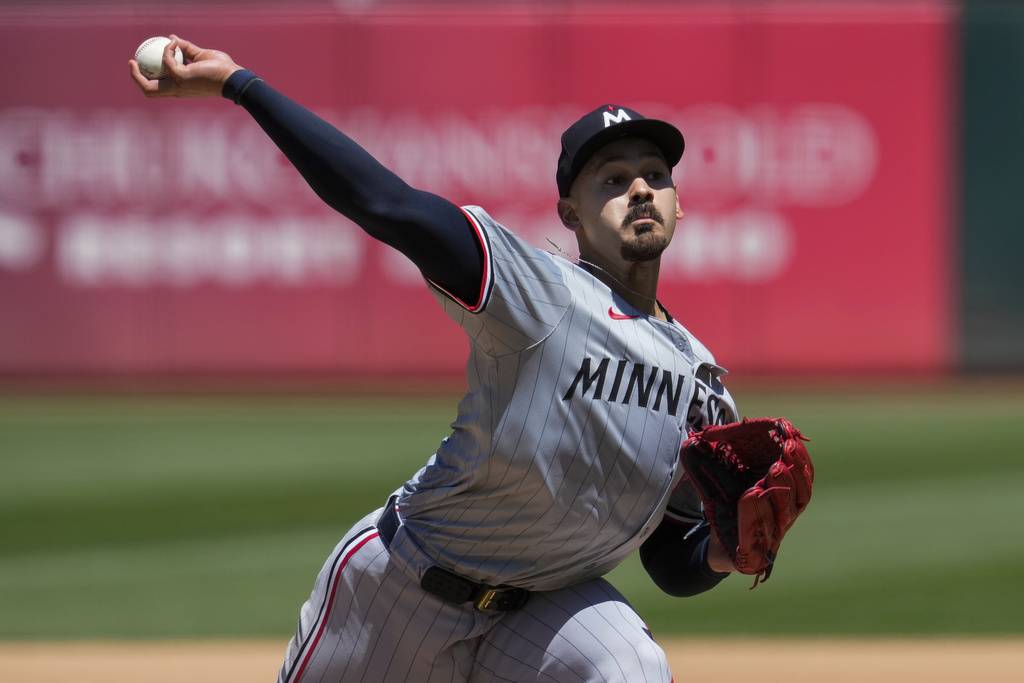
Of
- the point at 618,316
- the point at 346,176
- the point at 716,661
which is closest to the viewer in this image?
the point at 346,176

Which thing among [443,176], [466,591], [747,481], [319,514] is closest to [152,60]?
[466,591]

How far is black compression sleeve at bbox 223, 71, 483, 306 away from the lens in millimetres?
1918

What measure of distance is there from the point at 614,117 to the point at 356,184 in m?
0.68

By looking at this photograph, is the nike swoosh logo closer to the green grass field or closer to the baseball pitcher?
the baseball pitcher

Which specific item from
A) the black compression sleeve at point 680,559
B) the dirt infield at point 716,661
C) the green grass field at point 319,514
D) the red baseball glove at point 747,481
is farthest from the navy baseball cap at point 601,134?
the green grass field at point 319,514

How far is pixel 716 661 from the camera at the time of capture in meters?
3.99

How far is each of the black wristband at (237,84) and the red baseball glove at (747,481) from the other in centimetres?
107

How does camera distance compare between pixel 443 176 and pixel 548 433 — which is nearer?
pixel 548 433

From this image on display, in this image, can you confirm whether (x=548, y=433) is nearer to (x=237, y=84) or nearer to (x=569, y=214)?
(x=569, y=214)

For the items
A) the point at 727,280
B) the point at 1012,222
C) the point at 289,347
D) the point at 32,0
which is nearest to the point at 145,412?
the point at 289,347

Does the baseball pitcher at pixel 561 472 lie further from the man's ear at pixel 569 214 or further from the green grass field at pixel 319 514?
the green grass field at pixel 319 514

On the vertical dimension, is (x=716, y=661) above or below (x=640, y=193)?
below

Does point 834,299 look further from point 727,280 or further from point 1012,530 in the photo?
point 1012,530

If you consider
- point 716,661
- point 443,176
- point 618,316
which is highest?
point 443,176
